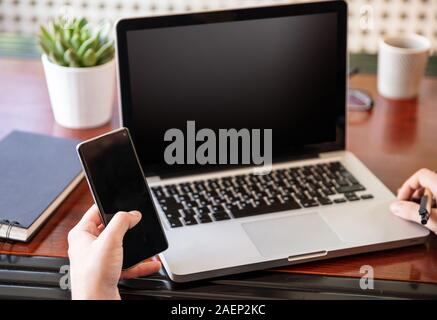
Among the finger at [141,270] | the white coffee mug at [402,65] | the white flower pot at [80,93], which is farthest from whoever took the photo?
the white coffee mug at [402,65]

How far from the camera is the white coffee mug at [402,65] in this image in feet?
4.59

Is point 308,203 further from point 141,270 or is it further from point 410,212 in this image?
point 141,270

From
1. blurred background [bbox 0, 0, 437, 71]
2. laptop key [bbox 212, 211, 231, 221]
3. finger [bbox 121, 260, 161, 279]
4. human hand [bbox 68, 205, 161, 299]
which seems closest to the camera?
human hand [bbox 68, 205, 161, 299]

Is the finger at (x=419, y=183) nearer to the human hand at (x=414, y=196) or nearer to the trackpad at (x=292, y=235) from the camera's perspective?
the human hand at (x=414, y=196)

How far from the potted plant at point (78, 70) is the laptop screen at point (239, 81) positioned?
0.20 metres

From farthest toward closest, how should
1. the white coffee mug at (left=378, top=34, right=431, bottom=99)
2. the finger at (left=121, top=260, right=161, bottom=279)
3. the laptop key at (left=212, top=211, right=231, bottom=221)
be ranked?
the white coffee mug at (left=378, top=34, right=431, bottom=99) < the laptop key at (left=212, top=211, right=231, bottom=221) < the finger at (left=121, top=260, right=161, bottom=279)

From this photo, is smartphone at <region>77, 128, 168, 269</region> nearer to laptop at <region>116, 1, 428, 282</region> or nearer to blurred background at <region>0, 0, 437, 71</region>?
laptop at <region>116, 1, 428, 282</region>

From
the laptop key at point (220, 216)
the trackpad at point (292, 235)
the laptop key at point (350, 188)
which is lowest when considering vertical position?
the trackpad at point (292, 235)

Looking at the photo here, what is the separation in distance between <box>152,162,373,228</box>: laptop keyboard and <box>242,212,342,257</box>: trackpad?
3cm

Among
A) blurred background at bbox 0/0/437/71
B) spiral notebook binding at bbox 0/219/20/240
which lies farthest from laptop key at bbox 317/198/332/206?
blurred background at bbox 0/0/437/71

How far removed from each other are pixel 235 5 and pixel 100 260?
145cm

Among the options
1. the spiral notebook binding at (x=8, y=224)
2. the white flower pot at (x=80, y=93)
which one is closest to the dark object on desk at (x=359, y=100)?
the white flower pot at (x=80, y=93)

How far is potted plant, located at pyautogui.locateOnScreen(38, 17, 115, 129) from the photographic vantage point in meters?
1.25

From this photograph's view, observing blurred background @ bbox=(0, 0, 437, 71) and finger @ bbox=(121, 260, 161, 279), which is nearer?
finger @ bbox=(121, 260, 161, 279)
